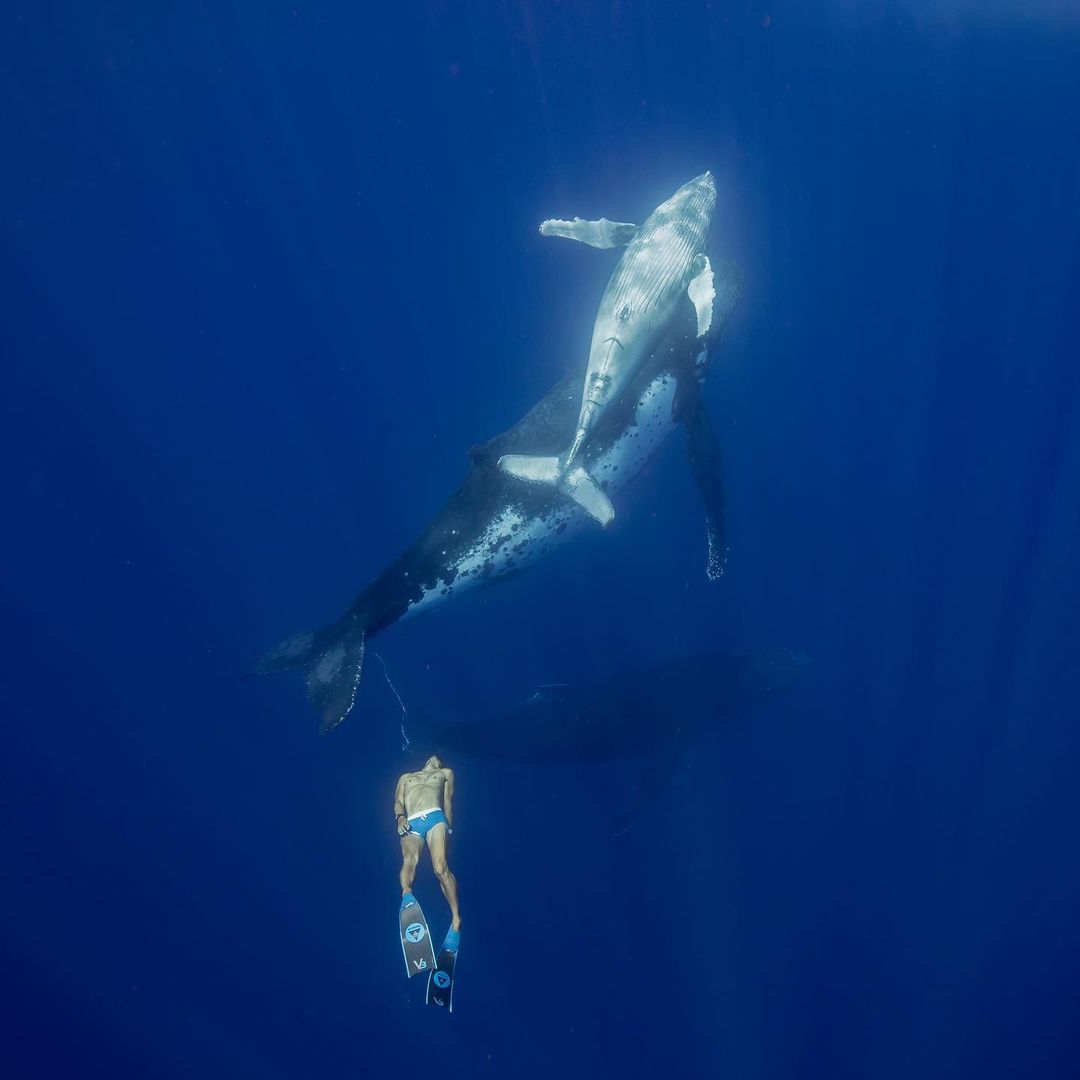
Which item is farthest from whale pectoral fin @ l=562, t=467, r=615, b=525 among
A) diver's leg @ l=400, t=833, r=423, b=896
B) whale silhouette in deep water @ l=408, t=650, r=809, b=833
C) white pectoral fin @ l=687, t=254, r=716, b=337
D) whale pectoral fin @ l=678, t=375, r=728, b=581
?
whale silhouette in deep water @ l=408, t=650, r=809, b=833

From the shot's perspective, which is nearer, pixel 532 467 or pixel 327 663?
pixel 532 467

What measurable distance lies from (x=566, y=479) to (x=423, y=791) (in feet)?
15.3

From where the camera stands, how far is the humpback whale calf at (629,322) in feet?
32.1

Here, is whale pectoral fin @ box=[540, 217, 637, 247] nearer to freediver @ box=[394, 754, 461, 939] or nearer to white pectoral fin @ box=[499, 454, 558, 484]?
white pectoral fin @ box=[499, 454, 558, 484]

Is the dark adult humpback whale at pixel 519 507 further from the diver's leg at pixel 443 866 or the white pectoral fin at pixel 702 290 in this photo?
the diver's leg at pixel 443 866

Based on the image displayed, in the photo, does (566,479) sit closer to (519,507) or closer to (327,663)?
(519,507)

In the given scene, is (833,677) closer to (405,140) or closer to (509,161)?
(509,161)

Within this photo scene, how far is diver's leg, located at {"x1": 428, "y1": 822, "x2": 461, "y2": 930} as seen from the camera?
963cm

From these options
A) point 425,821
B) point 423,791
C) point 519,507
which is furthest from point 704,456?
point 425,821

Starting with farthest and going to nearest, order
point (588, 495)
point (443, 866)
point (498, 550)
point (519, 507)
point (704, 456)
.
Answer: point (704, 456)
point (498, 550)
point (519, 507)
point (443, 866)
point (588, 495)

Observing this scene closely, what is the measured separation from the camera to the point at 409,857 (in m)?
10.0

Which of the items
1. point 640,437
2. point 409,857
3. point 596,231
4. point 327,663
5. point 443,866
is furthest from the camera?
point 596,231

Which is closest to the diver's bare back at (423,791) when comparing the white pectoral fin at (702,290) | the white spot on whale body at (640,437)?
the white spot on whale body at (640,437)

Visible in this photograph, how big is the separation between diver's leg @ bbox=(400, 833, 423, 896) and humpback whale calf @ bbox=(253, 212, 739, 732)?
2326mm
